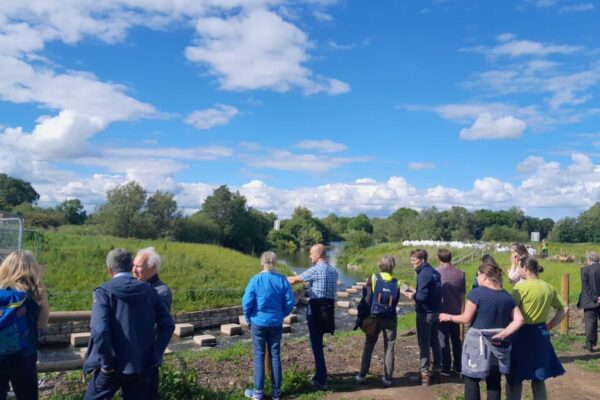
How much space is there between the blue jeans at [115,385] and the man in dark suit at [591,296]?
7834mm

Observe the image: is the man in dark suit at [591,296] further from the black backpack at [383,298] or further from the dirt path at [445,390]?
the black backpack at [383,298]

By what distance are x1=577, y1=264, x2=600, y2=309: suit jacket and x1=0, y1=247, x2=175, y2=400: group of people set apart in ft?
25.5

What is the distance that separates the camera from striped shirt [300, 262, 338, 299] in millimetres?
6129

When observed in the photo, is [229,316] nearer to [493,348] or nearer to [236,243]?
[493,348]

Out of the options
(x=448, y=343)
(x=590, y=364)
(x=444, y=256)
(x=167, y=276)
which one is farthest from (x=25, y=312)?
(x=167, y=276)

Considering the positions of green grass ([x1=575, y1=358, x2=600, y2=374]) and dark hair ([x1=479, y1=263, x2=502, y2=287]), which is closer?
dark hair ([x1=479, y1=263, x2=502, y2=287])

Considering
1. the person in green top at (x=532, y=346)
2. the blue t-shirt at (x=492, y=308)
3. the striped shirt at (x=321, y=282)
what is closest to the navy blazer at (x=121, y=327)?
the striped shirt at (x=321, y=282)

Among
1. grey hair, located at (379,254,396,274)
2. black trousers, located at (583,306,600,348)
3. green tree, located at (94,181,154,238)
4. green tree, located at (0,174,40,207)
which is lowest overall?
black trousers, located at (583,306,600,348)

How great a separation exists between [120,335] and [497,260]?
29.2 meters

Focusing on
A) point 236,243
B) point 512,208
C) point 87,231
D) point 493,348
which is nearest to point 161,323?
point 493,348

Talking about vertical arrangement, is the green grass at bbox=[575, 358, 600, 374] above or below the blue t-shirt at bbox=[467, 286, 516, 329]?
below

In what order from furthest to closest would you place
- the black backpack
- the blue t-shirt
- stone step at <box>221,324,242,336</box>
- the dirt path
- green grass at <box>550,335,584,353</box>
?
stone step at <box>221,324,242,336</box> < green grass at <box>550,335,584,353</box> < the black backpack < the dirt path < the blue t-shirt

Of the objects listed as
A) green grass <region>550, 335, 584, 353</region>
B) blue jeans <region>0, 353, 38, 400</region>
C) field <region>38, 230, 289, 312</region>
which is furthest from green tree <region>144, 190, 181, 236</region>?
blue jeans <region>0, 353, 38, 400</region>

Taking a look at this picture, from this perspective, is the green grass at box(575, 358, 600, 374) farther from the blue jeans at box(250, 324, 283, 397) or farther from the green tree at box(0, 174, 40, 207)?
Answer: the green tree at box(0, 174, 40, 207)
